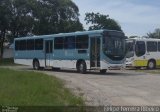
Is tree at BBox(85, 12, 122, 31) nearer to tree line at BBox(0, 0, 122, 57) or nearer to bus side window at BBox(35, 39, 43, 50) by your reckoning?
tree line at BBox(0, 0, 122, 57)

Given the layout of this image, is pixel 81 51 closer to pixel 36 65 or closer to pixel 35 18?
pixel 36 65

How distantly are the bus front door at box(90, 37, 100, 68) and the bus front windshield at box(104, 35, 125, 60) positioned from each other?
Answer: 1.92 ft

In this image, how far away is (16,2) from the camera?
6200 cm

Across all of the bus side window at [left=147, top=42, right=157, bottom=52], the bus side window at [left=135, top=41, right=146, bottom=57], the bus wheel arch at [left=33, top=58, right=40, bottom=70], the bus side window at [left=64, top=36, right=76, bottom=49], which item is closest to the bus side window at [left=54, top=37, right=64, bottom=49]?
the bus side window at [left=64, top=36, right=76, bottom=49]

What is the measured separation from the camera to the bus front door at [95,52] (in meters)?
29.7

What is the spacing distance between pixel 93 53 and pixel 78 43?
6.43 feet

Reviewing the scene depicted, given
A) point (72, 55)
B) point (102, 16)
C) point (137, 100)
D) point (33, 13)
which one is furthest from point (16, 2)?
point (137, 100)

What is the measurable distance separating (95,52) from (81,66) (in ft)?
5.36

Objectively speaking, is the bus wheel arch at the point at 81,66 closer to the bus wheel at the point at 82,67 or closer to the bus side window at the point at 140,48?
the bus wheel at the point at 82,67

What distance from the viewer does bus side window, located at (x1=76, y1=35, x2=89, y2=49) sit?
100 ft

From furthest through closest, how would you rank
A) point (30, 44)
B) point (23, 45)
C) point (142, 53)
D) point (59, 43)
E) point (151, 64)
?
point (151, 64) < point (23, 45) < point (142, 53) < point (30, 44) < point (59, 43)

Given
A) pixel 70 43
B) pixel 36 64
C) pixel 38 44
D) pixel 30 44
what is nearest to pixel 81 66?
pixel 70 43

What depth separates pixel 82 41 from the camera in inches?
1222

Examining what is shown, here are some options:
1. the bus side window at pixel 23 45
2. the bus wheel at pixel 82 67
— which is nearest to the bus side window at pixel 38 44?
the bus side window at pixel 23 45
